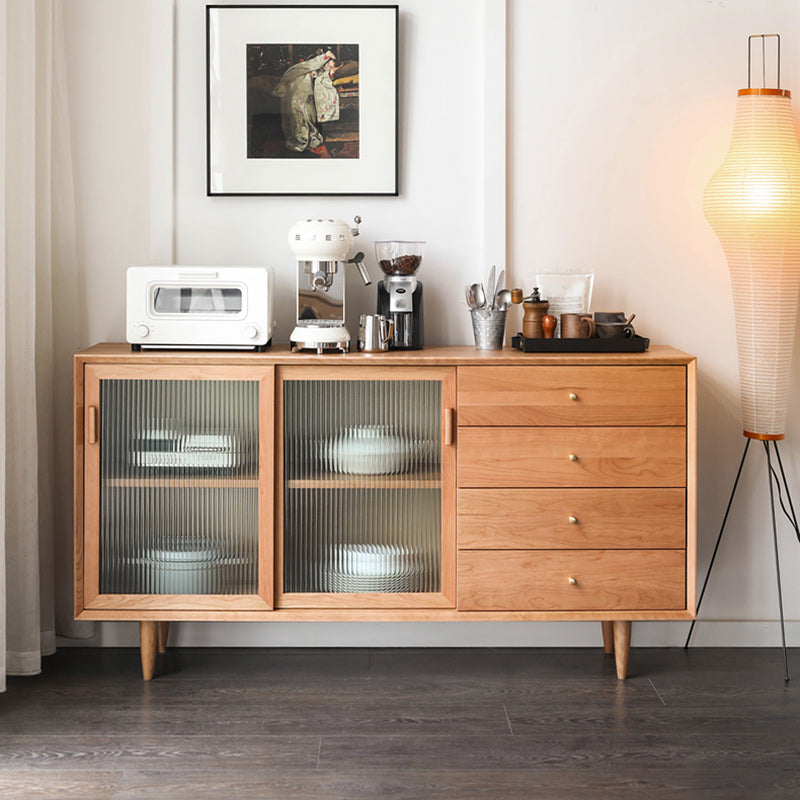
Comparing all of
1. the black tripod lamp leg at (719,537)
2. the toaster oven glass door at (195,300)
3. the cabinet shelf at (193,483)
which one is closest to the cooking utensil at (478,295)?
the toaster oven glass door at (195,300)

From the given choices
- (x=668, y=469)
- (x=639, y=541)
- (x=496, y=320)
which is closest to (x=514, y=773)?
(x=639, y=541)

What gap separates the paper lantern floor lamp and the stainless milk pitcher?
1.01 meters

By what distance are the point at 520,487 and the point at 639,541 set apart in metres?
0.36

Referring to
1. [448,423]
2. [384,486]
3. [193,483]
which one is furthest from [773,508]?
[193,483]

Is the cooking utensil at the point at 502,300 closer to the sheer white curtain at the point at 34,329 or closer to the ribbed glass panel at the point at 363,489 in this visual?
the ribbed glass panel at the point at 363,489

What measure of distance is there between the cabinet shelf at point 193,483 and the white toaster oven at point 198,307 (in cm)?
36

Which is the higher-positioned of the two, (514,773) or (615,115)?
(615,115)

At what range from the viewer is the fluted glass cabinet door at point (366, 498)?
99.1 inches

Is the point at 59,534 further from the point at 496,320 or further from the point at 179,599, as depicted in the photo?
the point at 496,320

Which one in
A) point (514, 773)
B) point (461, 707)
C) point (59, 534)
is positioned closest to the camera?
point (514, 773)

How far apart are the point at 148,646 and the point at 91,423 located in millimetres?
645

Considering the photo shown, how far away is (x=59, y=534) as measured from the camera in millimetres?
2857

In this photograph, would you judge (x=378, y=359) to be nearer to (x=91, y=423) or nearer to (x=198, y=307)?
(x=198, y=307)

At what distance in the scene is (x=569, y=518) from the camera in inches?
98.4
